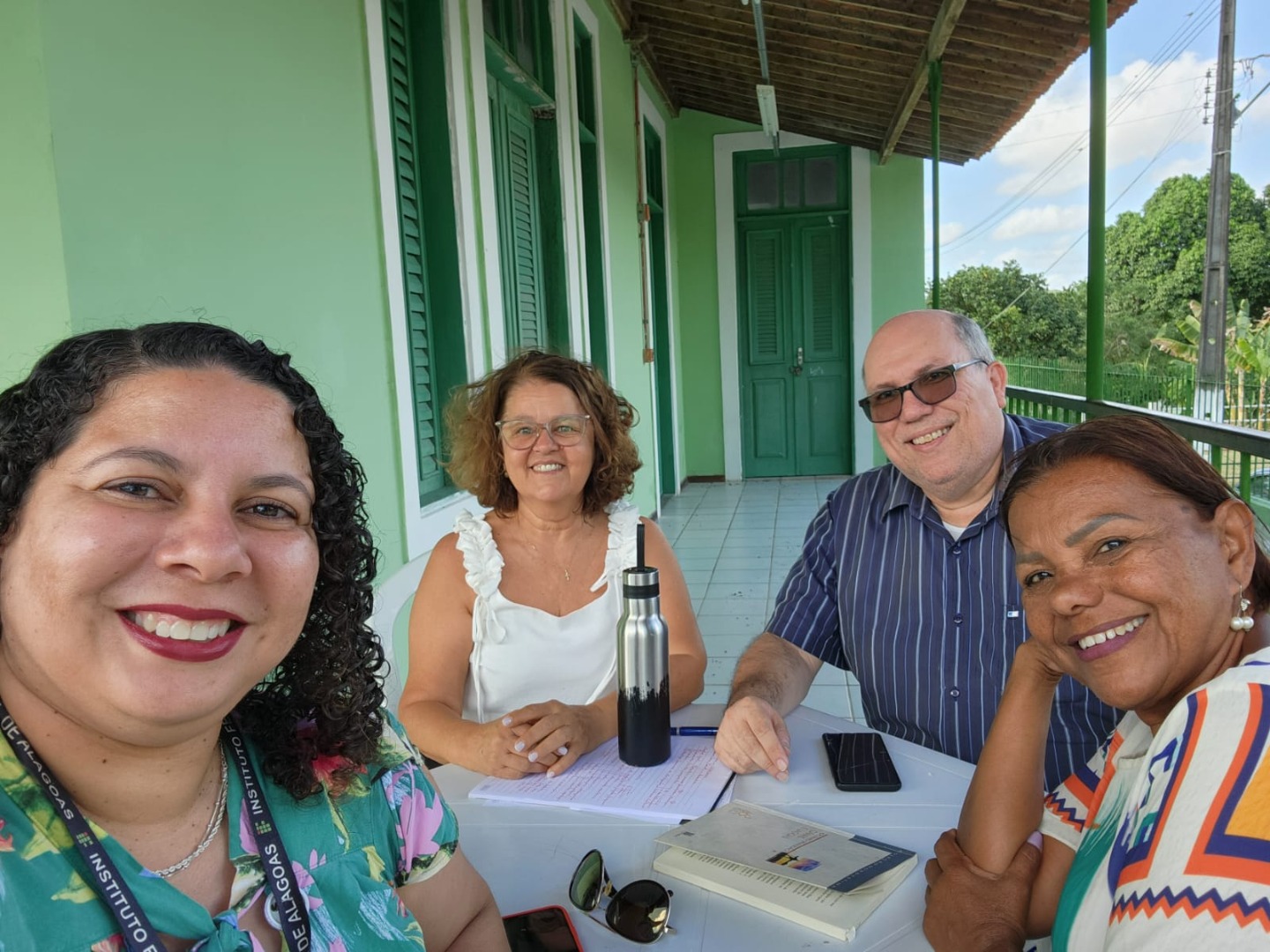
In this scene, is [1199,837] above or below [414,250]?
below

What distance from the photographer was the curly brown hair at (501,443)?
1.89m

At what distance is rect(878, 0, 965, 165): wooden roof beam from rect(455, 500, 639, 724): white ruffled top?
4395 mm

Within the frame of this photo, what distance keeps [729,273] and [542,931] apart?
829 cm

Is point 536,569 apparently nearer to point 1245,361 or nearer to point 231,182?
point 231,182

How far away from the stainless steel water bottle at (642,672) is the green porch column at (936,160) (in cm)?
504

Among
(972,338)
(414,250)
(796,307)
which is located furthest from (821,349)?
(972,338)

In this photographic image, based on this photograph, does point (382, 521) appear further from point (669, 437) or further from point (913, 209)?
point (913, 209)

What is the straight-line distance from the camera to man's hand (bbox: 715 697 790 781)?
126cm

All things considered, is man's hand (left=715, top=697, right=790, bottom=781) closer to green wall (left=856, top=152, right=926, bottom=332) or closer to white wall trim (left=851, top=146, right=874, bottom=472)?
white wall trim (left=851, top=146, right=874, bottom=472)

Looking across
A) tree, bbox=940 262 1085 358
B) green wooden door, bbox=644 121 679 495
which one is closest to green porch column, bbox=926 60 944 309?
green wooden door, bbox=644 121 679 495

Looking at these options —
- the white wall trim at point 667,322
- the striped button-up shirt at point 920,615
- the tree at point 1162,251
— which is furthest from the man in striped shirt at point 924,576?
the tree at point 1162,251

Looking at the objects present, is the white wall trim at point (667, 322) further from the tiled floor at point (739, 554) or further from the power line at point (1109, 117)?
the power line at point (1109, 117)

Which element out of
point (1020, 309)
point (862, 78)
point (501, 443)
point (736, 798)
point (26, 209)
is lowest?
point (736, 798)

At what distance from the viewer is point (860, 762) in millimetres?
1283
